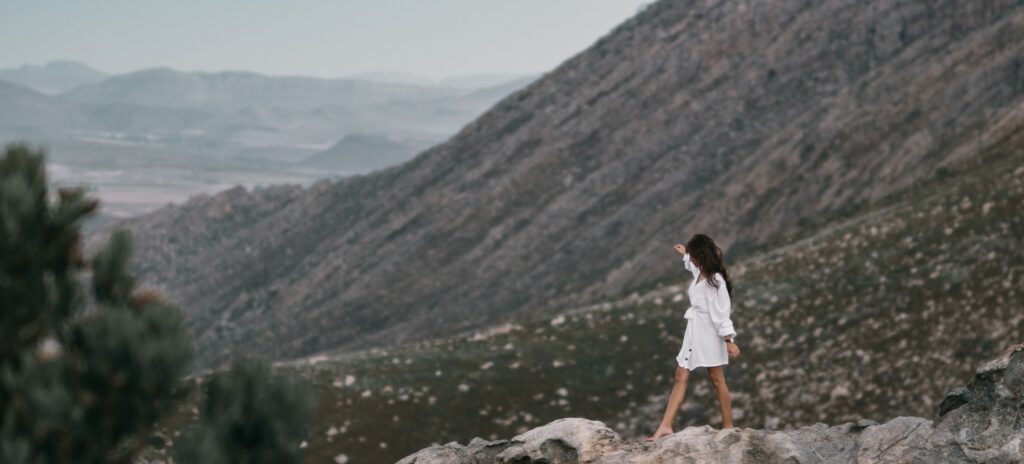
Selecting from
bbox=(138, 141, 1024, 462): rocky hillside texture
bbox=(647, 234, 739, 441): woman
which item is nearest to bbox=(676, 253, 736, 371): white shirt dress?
bbox=(647, 234, 739, 441): woman

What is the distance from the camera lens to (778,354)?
Answer: 33.2m

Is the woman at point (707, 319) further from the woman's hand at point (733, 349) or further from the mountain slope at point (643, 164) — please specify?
A: the mountain slope at point (643, 164)

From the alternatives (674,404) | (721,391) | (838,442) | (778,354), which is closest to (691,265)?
(721,391)

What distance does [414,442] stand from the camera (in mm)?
31250

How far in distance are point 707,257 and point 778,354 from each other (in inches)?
800

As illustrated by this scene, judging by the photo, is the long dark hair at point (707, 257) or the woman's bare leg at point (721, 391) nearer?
the long dark hair at point (707, 257)

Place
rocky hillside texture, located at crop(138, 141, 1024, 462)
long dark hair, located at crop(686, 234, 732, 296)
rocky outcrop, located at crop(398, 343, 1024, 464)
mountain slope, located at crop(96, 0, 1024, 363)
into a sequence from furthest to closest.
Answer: mountain slope, located at crop(96, 0, 1024, 363) < rocky hillside texture, located at crop(138, 141, 1024, 462) < long dark hair, located at crop(686, 234, 732, 296) < rocky outcrop, located at crop(398, 343, 1024, 464)

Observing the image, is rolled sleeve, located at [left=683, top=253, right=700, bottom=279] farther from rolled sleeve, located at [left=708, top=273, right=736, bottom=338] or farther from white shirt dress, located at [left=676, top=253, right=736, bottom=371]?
rolled sleeve, located at [left=708, top=273, right=736, bottom=338]

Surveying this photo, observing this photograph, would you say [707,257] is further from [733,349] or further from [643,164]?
[643,164]

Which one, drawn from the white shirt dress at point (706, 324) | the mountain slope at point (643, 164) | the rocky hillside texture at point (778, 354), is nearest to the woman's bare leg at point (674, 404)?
the white shirt dress at point (706, 324)

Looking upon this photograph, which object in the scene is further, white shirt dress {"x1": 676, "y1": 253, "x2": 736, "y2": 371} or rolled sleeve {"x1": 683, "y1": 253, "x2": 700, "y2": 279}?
rolled sleeve {"x1": 683, "y1": 253, "x2": 700, "y2": 279}

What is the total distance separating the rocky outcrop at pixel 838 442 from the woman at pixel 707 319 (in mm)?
1109

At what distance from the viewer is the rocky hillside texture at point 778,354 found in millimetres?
28984

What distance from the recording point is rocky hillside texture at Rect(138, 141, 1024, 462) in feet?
95.1
